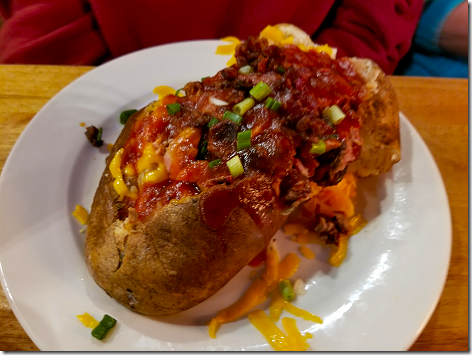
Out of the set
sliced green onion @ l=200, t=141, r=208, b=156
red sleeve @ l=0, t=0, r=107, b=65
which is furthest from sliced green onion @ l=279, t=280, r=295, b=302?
red sleeve @ l=0, t=0, r=107, b=65

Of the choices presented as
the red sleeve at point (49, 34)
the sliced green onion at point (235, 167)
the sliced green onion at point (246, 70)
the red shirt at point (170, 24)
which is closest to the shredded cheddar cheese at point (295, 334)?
the sliced green onion at point (235, 167)

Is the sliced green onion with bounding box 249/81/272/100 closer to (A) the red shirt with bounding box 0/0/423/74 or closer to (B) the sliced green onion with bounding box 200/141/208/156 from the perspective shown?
(B) the sliced green onion with bounding box 200/141/208/156

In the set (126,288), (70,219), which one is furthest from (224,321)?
(70,219)

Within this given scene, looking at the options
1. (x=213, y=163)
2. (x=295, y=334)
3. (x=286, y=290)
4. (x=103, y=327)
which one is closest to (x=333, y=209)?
(x=286, y=290)

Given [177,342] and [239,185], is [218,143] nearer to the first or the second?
[239,185]

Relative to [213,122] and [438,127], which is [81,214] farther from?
[438,127]

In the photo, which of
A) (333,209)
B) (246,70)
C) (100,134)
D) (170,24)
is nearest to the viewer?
(246,70)
